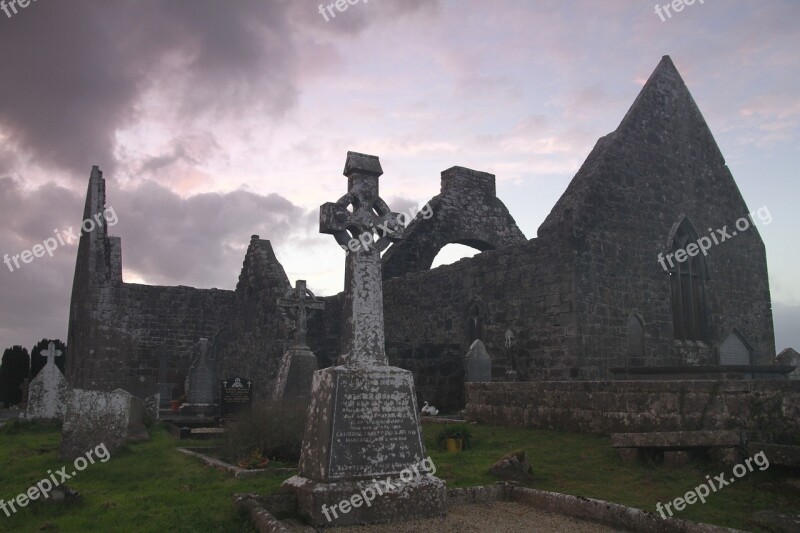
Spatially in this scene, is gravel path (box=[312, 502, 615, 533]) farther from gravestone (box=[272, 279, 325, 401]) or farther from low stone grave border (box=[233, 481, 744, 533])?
gravestone (box=[272, 279, 325, 401])

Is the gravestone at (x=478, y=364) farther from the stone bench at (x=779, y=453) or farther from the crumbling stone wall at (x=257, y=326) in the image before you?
the stone bench at (x=779, y=453)

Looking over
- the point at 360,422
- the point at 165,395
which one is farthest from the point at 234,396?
the point at 360,422

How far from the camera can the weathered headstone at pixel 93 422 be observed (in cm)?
893

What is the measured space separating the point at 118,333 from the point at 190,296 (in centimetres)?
258

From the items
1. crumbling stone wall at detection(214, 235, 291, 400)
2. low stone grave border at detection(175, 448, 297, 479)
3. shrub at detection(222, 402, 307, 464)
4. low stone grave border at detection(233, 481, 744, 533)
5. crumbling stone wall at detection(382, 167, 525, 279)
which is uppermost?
crumbling stone wall at detection(382, 167, 525, 279)

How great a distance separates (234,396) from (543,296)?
7.30 metres

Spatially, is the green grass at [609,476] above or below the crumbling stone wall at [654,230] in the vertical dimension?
below

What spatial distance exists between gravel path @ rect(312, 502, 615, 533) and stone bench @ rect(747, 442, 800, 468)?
182 cm

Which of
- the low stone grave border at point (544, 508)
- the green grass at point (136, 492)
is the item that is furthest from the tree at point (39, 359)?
the low stone grave border at point (544, 508)

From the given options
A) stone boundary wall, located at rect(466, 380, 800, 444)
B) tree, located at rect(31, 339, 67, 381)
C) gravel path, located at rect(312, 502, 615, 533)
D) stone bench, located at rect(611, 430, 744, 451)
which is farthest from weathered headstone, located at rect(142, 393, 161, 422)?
tree, located at rect(31, 339, 67, 381)

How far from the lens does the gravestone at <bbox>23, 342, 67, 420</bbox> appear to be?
15.0m

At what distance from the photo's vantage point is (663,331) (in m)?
15.1

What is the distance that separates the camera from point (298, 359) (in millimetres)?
14008

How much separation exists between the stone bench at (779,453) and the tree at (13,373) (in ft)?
84.5
